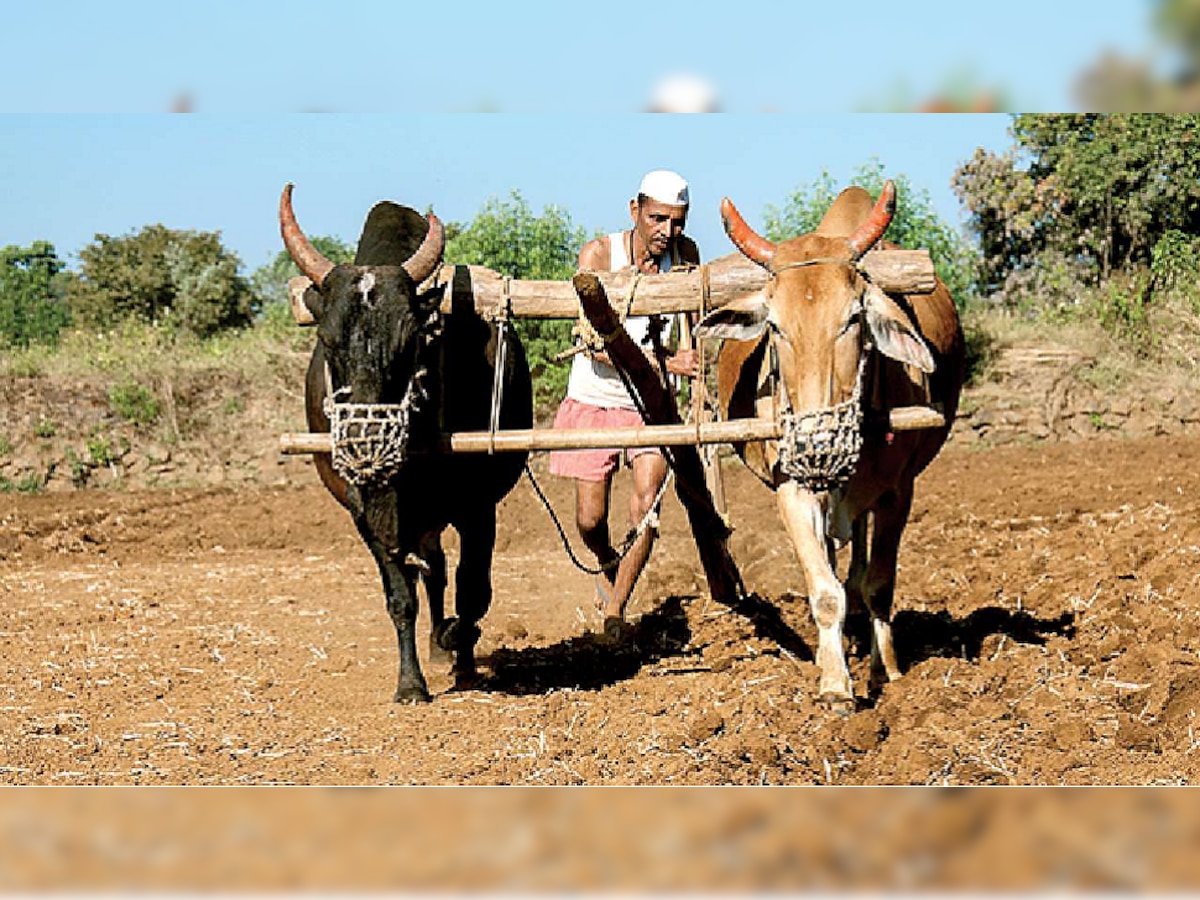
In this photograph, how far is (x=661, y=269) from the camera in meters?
6.58

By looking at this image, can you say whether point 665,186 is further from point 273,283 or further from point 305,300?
point 273,283

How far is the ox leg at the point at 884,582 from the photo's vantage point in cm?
618

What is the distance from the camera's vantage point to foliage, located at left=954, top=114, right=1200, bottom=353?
17344mm

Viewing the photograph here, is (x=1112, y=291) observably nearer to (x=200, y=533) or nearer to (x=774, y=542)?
(x=774, y=542)

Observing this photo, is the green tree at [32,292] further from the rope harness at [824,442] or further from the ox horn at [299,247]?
the rope harness at [824,442]

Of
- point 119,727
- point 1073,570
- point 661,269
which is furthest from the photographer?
point 1073,570

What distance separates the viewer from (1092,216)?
62.1 feet

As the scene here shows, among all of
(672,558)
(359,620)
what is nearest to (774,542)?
(672,558)

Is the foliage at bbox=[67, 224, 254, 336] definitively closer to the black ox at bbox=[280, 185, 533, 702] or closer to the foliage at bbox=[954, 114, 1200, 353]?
the foliage at bbox=[954, 114, 1200, 353]

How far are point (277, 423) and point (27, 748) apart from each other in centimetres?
1226

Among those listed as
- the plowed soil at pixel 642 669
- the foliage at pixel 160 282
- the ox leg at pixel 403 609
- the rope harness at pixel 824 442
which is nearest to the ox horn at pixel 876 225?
the rope harness at pixel 824 442

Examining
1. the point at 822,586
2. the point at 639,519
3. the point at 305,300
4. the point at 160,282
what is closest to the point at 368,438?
the point at 305,300

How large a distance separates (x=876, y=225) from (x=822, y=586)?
131 cm

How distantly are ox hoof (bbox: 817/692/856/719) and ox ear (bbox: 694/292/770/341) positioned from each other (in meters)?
1.31
